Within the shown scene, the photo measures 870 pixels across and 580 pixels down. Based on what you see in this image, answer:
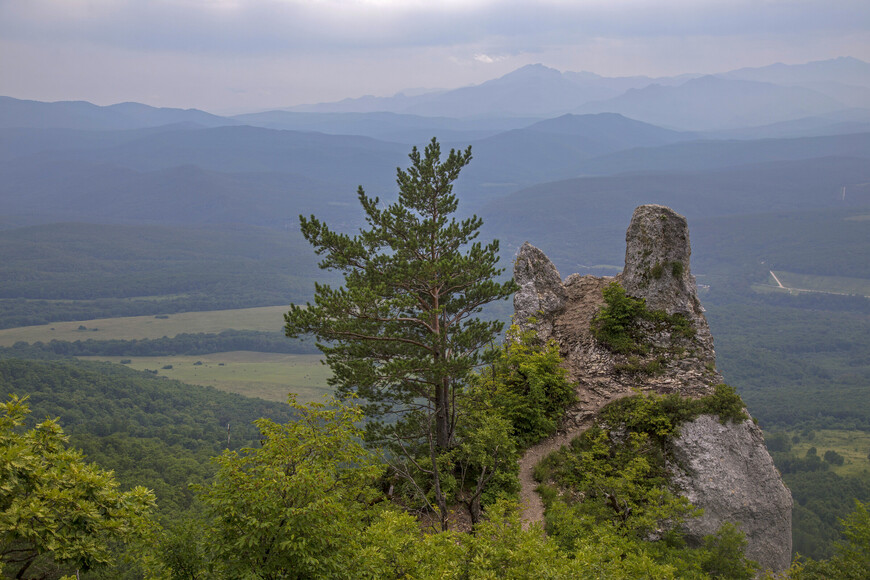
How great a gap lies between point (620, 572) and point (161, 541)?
8170 mm

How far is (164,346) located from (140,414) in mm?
88884

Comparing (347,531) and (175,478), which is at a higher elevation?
(347,531)

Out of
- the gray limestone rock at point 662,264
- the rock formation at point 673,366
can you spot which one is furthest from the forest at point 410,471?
the gray limestone rock at point 662,264

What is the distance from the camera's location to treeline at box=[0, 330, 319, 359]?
17250 cm

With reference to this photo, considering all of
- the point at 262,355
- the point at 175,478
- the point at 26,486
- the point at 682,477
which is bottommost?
the point at 262,355

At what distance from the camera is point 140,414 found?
103500 mm

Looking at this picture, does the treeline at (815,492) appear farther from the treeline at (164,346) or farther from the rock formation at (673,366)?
the treeline at (164,346)

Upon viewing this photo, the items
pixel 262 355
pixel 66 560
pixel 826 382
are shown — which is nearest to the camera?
pixel 66 560

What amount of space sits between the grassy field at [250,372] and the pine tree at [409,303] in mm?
122278

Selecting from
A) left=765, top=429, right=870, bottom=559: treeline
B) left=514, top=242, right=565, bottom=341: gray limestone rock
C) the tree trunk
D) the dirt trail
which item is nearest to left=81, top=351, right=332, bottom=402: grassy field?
left=765, top=429, right=870, bottom=559: treeline

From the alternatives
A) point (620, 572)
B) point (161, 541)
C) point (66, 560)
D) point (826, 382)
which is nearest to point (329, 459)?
point (161, 541)

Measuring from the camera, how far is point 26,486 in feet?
26.2

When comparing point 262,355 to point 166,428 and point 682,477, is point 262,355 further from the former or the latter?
point 682,477

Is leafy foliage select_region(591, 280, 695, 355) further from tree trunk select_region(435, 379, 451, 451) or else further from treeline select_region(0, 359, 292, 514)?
treeline select_region(0, 359, 292, 514)
